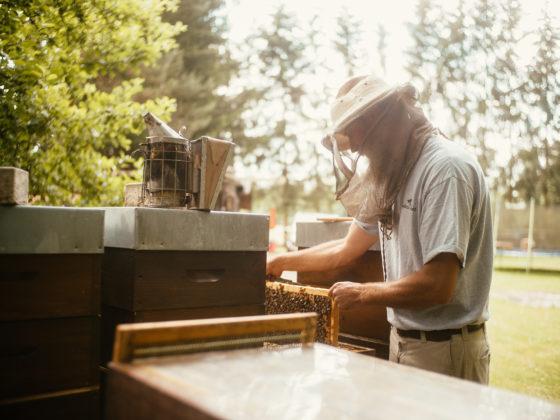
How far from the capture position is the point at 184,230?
170 cm

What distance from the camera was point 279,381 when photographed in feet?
2.80

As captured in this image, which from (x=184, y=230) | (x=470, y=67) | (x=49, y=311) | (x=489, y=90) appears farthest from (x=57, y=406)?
(x=470, y=67)

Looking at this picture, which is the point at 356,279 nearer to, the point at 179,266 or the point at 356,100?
the point at 356,100

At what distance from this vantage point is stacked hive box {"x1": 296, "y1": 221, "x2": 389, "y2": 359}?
7.55 feet

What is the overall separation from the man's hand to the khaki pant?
0.29 m

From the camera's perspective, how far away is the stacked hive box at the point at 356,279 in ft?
7.55

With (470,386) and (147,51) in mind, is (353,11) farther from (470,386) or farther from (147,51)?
(470,386)

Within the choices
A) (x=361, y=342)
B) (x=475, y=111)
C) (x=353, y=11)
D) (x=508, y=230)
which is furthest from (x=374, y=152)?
(x=508, y=230)

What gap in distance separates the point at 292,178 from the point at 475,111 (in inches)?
287

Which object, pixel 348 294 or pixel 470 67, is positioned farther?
pixel 470 67

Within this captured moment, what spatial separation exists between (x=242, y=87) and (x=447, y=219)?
14659mm

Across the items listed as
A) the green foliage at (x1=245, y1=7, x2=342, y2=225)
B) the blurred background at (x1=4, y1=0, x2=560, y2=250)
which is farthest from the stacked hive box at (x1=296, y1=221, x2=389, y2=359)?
the green foliage at (x1=245, y1=7, x2=342, y2=225)

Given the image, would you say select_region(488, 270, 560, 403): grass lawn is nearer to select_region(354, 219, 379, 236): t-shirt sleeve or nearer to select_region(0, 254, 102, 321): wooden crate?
select_region(354, 219, 379, 236): t-shirt sleeve

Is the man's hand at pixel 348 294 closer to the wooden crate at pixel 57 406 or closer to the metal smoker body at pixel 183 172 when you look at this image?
the metal smoker body at pixel 183 172
